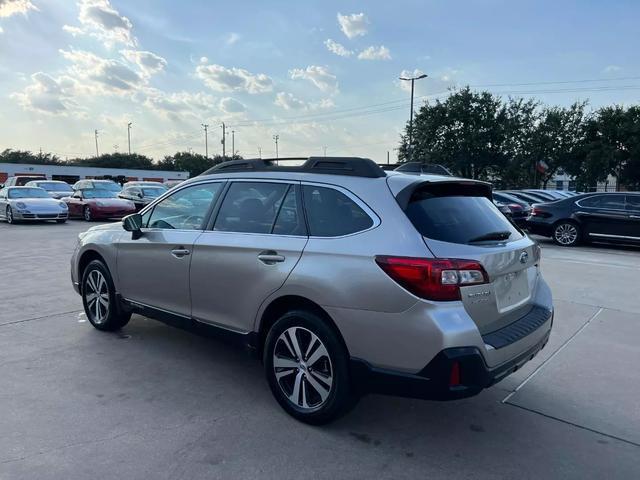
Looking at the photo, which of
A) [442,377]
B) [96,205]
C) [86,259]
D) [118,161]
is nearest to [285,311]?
[442,377]

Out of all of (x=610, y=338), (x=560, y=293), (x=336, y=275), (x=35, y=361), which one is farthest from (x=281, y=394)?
(x=560, y=293)

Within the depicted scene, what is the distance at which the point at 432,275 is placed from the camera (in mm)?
2742

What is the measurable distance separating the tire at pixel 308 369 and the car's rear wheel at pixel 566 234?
1168 cm

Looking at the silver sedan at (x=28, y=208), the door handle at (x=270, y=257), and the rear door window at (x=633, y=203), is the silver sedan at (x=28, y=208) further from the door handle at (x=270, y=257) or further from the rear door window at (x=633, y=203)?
the rear door window at (x=633, y=203)

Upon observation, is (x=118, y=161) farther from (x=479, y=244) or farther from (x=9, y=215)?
(x=479, y=244)

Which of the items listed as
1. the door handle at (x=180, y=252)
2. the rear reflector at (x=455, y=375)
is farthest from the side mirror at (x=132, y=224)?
the rear reflector at (x=455, y=375)

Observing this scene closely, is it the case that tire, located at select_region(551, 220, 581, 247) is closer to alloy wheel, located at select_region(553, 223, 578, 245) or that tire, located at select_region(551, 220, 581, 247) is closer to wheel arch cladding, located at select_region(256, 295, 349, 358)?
alloy wheel, located at select_region(553, 223, 578, 245)

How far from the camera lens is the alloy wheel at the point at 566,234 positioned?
12.9 meters

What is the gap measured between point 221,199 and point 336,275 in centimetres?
145

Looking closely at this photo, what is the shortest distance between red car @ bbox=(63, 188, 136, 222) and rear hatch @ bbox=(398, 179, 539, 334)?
17.7 m

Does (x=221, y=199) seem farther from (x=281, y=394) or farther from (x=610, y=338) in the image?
(x=610, y=338)

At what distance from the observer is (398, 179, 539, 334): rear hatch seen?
2.88 meters

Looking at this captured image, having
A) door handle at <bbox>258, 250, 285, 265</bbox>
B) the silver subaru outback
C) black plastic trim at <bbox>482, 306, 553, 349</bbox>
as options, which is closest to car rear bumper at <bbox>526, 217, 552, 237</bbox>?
the silver subaru outback

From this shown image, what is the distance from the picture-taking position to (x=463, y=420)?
3391 mm
